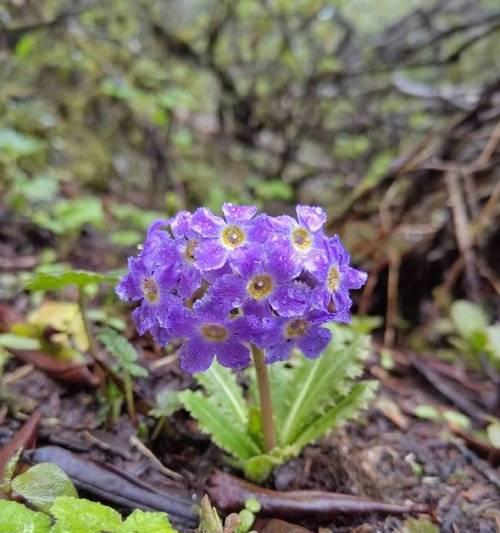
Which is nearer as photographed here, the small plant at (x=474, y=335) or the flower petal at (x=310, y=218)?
the flower petal at (x=310, y=218)

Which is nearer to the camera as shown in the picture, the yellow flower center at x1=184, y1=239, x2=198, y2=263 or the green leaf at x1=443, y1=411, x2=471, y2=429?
the yellow flower center at x1=184, y1=239, x2=198, y2=263

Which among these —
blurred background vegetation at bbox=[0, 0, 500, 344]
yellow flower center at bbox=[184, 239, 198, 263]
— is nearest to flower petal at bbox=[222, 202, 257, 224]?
yellow flower center at bbox=[184, 239, 198, 263]

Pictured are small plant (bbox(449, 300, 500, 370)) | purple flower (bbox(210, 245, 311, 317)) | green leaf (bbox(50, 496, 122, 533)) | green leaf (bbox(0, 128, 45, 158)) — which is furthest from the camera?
green leaf (bbox(0, 128, 45, 158))

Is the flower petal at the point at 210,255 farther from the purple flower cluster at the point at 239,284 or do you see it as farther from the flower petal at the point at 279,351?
the flower petal at the point at 279,351

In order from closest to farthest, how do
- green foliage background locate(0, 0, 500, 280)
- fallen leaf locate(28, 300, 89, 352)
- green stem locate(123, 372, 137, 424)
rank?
1. green stem locate(123, 372, 137, 424)
2. fallen leaf locate(28, 300, 89, 352)
3. green foliage background locate(0, 0, 500, 280)

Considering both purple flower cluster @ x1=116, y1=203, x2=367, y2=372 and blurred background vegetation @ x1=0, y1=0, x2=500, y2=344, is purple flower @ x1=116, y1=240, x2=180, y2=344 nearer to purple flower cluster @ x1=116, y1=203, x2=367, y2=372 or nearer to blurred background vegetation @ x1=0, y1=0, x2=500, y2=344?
purple flower cluster @ x1=116, y1=203, x2=367, y2=372

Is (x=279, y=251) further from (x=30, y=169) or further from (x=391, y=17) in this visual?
(x=391, y=17)

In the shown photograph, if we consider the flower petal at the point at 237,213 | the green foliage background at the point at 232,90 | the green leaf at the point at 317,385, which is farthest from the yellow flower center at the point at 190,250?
the green foliage background at the point at 232,90
